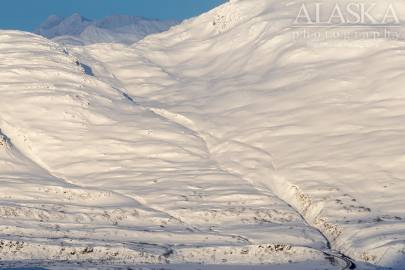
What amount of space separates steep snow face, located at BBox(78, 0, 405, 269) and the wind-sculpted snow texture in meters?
0.35

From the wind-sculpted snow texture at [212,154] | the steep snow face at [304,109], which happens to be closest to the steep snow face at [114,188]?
the wind-sculpted snow texture at [212,154]

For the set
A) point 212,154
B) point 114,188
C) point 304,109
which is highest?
point 304,109

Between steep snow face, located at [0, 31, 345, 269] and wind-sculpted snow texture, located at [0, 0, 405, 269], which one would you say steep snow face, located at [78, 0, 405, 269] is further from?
steep snow face, located at [0, 31, 345, 269]

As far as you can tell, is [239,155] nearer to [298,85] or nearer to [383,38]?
[298,85]

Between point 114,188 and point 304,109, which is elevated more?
point 304,109

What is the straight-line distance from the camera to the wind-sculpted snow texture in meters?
81.4

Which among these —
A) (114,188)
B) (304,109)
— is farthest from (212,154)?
(114,188)

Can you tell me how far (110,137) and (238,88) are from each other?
3371 centimetres

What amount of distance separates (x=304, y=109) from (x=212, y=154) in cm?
1989

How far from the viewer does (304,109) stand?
132 meters

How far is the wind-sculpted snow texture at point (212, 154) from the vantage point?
267ft

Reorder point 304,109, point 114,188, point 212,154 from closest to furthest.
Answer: point 114,188
point 212,154
point 304,109

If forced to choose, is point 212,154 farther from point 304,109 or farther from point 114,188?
point 114,188

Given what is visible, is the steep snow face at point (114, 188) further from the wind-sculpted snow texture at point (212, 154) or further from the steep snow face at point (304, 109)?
the steep snow face at point (304, 109)
